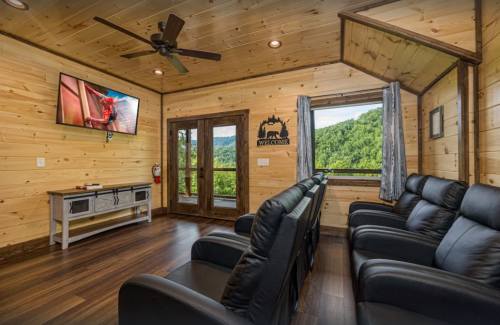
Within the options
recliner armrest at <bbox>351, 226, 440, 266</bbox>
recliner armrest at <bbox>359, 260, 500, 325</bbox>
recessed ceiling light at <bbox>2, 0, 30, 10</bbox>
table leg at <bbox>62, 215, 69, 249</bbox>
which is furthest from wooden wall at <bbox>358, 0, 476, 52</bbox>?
table leg at <bbox>62, 215, 69, 249</bbox>

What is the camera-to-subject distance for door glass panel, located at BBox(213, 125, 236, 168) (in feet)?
14.5

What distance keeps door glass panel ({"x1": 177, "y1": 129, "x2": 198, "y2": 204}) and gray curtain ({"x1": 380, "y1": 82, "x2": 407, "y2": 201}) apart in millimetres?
3506

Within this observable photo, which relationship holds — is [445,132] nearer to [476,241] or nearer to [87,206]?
[476,241]

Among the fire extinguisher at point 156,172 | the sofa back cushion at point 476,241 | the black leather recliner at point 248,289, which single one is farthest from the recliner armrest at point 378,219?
the fire extinguisher at point 156,172

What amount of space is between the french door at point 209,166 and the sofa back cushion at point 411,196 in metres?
2.45

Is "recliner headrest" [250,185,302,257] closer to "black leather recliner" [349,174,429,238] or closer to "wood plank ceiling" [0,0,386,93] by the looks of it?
"black leather recliner" [349,174,429,238]

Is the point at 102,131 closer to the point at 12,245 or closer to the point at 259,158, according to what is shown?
the point at 12,245

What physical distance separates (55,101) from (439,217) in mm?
4879

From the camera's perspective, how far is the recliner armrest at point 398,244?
1657 millimetres

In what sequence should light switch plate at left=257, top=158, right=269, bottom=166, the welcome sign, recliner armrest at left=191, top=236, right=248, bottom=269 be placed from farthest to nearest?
light switch plate at left=257, top=158, right=269, bottom=166, the welcome sign, recliner armrest at left=191, top=236, right=248, bottom=269

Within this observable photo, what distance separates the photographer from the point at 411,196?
2.52m

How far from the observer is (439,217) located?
1.82m

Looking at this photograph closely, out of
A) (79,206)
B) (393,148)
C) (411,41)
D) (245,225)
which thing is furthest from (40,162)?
(393,148)

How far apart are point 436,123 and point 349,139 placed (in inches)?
50.3
